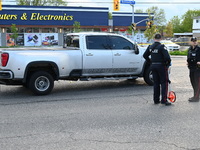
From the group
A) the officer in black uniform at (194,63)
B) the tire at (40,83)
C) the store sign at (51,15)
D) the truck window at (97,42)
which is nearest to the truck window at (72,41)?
the truck window at (97,42)

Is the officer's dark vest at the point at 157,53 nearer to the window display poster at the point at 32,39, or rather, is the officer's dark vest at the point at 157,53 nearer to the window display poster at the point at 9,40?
the window display poster at the point at 32,39

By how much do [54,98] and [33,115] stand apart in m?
1.87

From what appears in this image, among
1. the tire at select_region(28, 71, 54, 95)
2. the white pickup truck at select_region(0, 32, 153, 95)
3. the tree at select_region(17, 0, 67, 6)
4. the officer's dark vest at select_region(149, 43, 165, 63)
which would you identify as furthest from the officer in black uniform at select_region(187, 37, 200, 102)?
the tree at select_region(17, 0, 67, 6)

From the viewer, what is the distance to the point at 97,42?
9539 millimetres

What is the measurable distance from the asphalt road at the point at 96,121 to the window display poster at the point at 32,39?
34.1m

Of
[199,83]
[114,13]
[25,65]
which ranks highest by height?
[114,13]

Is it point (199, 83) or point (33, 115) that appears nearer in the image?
point (33, 115)

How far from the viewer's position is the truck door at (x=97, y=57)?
914 centimetres

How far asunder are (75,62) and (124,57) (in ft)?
5.90

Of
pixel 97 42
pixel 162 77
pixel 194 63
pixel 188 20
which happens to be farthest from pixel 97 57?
pixel 188 20

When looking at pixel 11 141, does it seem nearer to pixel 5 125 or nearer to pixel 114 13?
pixel 5 125

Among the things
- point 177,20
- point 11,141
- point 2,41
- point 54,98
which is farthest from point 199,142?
point 177,20

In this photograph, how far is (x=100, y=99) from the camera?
813 centimetres

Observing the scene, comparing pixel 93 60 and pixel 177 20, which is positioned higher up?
pixel 177 20
